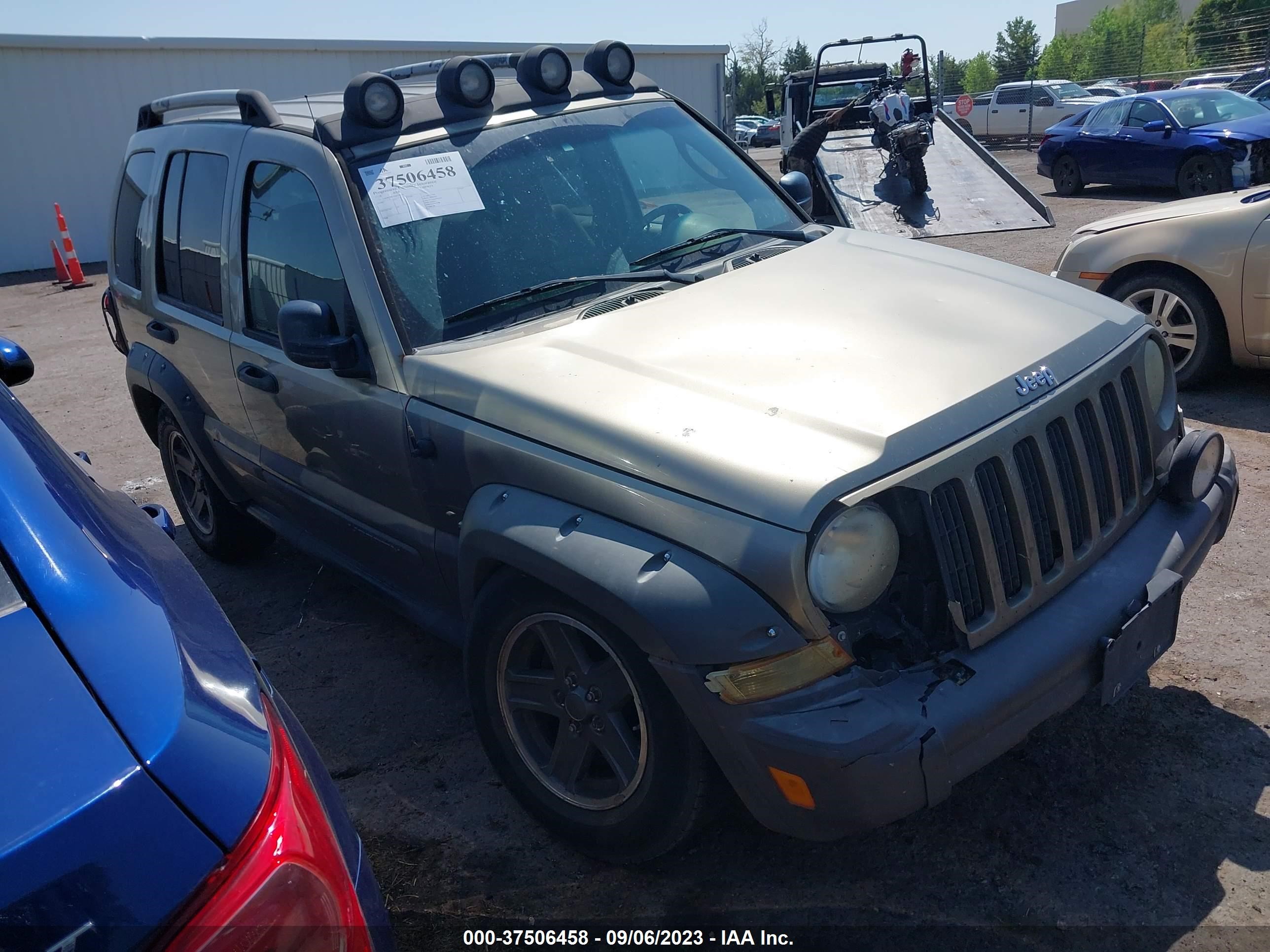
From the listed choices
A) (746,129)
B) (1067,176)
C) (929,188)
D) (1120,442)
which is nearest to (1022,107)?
(1067,176)

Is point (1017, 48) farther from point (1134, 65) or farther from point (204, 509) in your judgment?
point (204, 509)

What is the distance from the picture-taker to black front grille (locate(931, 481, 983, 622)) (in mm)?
2336

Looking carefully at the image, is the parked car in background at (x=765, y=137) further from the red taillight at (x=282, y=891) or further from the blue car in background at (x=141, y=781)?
the red taillight at (x=282, y=891)

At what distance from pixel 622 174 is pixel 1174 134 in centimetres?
1441

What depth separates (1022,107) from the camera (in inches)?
1158

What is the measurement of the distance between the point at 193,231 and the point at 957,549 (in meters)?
3.33

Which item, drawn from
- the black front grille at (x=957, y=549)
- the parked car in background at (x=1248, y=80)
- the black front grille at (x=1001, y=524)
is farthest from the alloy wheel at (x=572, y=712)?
the parked car in background at (x=1248, y=80)

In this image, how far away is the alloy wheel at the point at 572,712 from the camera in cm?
259

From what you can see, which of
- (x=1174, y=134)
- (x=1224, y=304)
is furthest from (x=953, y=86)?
(x=1224, y=304)

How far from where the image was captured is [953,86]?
176ft

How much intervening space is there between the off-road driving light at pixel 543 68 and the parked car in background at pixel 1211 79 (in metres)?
31.3

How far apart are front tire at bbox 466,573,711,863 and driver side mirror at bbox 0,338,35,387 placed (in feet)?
5.03

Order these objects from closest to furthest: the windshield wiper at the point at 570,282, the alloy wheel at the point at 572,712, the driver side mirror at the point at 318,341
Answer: the alloy wheel at the point at 572,712, the driver side mirror at the point at 318,341, the windshield wiper at the point at 570,282

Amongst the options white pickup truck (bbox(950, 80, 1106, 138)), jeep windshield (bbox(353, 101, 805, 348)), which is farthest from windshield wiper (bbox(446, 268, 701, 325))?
white pickup truck (bbox(950, 80, 1106, 138))
